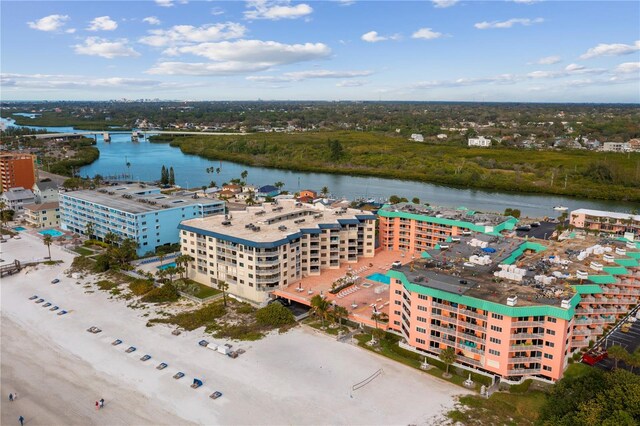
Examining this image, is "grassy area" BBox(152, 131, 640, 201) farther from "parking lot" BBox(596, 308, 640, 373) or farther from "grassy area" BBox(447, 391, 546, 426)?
"grassy area" BBox(447, 391, 546, 426)

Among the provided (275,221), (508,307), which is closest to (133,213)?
(275,221)

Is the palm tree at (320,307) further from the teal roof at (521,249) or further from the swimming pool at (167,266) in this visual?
the swimming pool at (167,266)

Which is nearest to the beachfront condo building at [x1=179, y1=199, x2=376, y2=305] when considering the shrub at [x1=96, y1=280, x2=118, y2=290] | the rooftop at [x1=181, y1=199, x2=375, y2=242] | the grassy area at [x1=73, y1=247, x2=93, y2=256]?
the rooftop at [x1=181, y1=199, x2=375, y2=242]

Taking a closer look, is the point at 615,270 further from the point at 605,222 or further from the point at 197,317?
the point at 605,222

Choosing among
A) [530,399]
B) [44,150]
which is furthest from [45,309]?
[44,150]

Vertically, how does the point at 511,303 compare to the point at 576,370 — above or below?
above
